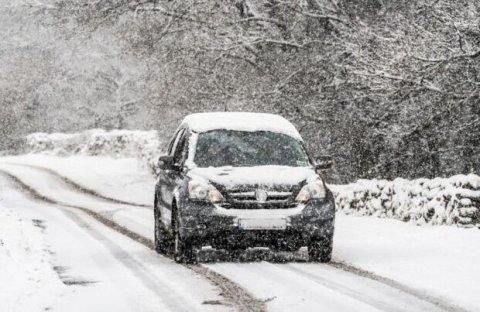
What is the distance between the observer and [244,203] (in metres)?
11.9

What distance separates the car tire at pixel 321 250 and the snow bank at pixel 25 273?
10.6ft

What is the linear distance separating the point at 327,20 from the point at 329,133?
3.04 metres

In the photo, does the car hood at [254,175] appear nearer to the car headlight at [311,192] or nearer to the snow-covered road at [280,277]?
the car headlight at [311,192]

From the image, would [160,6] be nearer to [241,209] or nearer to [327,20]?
[327,20]

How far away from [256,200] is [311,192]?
0.72m

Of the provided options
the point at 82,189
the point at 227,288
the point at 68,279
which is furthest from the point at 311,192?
the point at 82,189

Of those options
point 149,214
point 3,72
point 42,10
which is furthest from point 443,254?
point 3,72

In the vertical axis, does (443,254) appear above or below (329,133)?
below

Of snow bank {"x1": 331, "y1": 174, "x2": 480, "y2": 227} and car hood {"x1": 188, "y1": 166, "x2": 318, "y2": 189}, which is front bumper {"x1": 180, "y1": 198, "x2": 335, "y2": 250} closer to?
car hood {"x1": 188, "y1": 166, "x2": 318, "y2": 189}

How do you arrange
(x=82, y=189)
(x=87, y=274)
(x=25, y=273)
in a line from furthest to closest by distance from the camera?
(x=82, y=189) < (x=87, y=274) < (x=25, y=273)

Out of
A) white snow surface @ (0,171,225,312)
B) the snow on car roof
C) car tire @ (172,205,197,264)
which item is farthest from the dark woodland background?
car tire @ (172,205,197,264)

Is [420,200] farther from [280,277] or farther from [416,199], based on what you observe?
[280,277]

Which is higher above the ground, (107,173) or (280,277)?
(107,173)

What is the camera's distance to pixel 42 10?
31500mm
